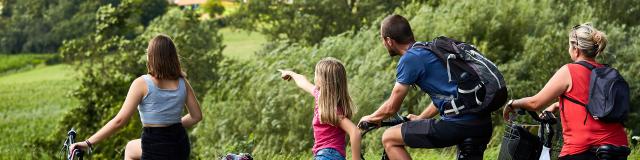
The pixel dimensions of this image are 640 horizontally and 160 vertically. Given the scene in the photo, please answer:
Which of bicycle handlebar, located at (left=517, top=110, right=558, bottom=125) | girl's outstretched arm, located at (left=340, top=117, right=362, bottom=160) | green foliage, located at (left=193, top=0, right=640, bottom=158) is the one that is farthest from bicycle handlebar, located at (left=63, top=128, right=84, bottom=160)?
green foliage, located at (left=193, top=0, right=640, bottom=158)

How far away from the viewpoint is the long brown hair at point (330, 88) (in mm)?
6504

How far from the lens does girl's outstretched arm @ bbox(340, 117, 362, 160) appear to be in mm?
6434

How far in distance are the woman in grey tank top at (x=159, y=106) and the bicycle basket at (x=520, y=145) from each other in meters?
2.02

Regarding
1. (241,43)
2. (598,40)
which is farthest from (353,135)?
(241,43)

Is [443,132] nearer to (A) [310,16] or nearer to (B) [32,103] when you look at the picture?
(A) [310,16]

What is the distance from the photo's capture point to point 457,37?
71.7 ft

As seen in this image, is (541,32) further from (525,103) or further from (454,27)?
(525,103)

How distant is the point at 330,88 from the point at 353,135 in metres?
0.32

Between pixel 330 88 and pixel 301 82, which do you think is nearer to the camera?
pixel 330 88

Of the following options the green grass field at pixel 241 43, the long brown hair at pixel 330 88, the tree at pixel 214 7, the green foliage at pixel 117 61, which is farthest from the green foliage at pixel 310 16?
the long brown hair at pixel 330 88

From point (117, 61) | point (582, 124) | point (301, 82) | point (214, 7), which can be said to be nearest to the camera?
point (582, 124)

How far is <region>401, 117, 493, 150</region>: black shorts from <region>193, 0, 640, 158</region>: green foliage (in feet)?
44.8

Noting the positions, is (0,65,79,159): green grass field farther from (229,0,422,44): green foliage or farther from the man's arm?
the man's arm

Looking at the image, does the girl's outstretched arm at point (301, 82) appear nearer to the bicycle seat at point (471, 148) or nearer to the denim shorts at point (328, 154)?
the denim shorts at point (328, 154)
